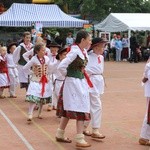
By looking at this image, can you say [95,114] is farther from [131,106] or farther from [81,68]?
[131,106]

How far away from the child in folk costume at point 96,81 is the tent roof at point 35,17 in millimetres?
14533

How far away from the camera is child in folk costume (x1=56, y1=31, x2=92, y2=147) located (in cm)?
612

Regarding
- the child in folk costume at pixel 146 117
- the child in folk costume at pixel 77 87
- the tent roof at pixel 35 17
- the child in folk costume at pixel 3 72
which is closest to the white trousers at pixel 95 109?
the child in folk costume at pixel 77 87

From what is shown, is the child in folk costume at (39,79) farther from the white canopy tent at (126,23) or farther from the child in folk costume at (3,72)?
the white canopy tent at (126,23)

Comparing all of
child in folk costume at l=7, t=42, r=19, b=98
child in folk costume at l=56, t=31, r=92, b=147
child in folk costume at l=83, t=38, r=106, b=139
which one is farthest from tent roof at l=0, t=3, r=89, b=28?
child in folk costume at l=56, t=31, r=92, b=147

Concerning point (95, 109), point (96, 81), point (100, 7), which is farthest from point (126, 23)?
point (95, 109)

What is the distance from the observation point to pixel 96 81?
267 inches

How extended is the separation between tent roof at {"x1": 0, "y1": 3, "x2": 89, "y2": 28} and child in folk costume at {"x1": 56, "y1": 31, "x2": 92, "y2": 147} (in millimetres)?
15046

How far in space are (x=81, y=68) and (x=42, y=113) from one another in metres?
3.18

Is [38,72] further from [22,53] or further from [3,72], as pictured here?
[3,72]

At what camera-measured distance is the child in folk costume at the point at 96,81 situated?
21.9 ft

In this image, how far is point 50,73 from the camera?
28.4 ft

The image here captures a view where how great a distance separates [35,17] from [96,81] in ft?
49.5

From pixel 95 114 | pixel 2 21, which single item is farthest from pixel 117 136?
pixel 2 21
